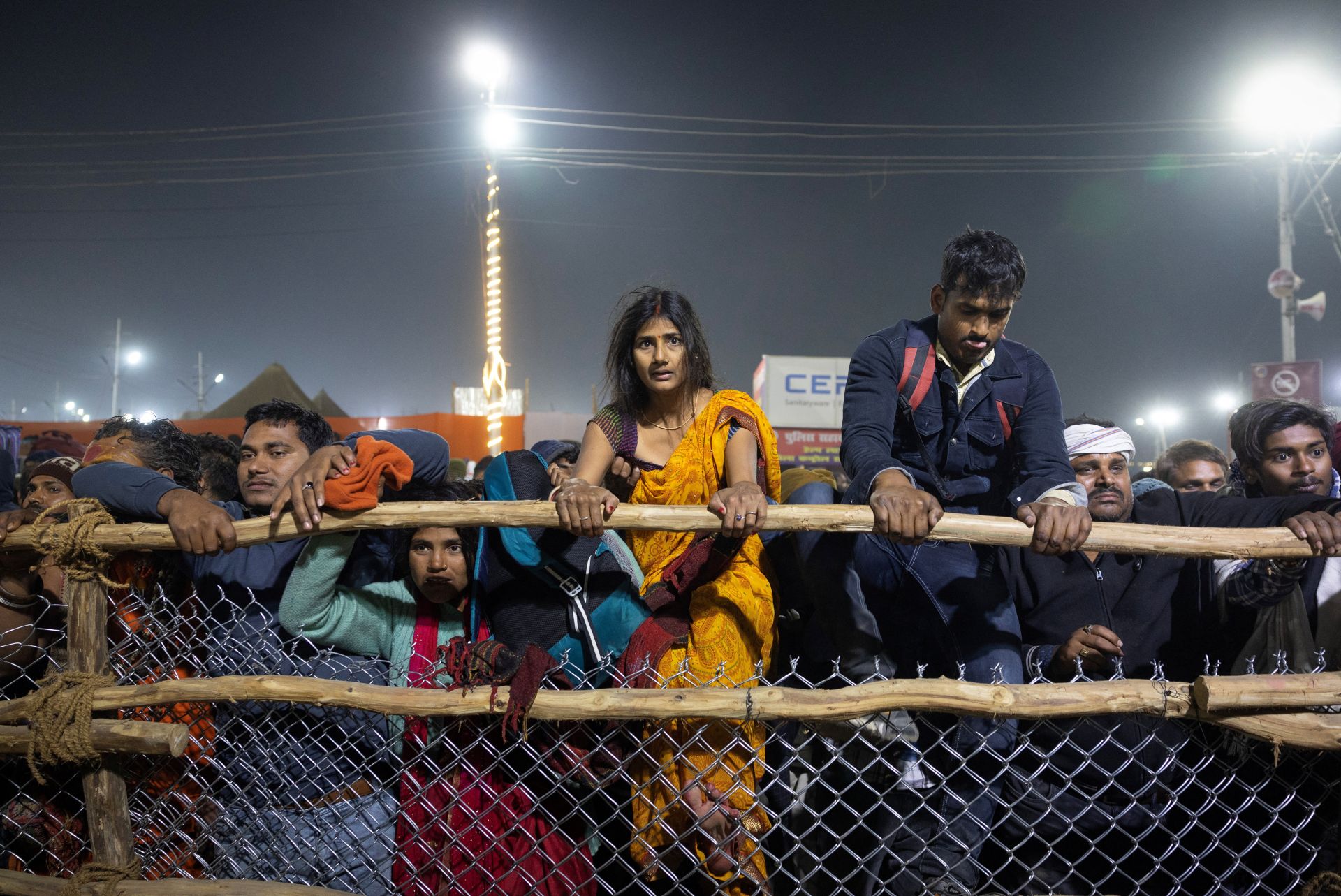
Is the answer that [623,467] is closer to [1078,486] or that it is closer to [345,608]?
[345,608]

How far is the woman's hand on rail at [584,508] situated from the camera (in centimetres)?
185

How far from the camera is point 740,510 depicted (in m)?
1.86

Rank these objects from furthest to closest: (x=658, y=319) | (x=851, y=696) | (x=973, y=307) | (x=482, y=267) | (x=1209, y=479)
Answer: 1. (x=482, y=267)
2. (x=1209, y=479)
3. (x=658, y=319)
4. (x=973, y=307)
5. (x=851, y=696)

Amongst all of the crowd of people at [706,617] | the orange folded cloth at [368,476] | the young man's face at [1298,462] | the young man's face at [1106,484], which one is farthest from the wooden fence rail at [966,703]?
the young man's face at [1298,462]

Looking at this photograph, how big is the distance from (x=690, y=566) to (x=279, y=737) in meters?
1.31

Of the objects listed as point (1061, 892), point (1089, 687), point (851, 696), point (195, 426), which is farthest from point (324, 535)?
point (195, 426)

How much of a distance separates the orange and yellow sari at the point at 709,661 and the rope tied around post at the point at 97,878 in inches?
54.7

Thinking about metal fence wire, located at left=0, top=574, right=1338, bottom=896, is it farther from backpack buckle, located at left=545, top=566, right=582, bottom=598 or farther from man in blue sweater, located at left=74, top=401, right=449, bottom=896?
backpack buckle, located at left=545, top=566, right=582, bottom=598

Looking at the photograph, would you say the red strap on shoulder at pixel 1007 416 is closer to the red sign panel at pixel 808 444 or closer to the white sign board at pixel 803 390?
the red sign panel at pixel 808 444

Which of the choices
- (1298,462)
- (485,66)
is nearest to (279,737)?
(1298,462)

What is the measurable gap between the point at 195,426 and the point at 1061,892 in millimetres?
19243

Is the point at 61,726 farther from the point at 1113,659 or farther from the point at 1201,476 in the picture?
the point at 1201,476

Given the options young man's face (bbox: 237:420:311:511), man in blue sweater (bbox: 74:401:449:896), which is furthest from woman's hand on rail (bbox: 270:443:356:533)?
young man's face (bbox: 237:420:311:511)

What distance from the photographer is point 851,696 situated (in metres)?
1.77
